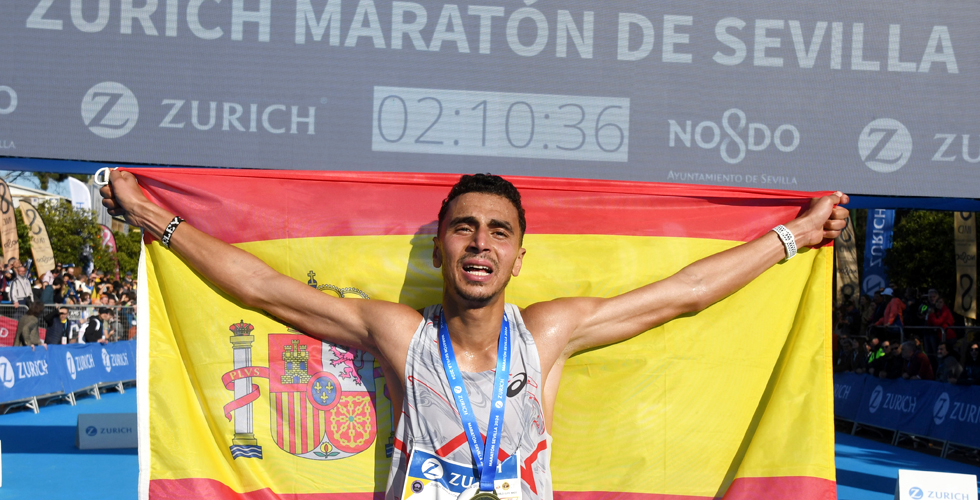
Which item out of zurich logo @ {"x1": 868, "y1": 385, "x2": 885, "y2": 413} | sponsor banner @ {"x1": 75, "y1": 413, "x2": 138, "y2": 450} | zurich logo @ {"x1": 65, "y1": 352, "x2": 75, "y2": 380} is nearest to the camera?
sponsor banner @ {"x1": 75, "y1": 413, "x2": 138, "y2": 450}

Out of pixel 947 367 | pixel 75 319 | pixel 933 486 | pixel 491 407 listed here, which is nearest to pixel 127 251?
pixel 75 319

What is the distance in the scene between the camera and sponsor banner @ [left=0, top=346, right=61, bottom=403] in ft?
41.1

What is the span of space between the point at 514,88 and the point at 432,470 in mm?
3400

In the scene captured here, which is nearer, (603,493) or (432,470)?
(432,470)

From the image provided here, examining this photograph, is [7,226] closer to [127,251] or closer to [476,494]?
[476,494]

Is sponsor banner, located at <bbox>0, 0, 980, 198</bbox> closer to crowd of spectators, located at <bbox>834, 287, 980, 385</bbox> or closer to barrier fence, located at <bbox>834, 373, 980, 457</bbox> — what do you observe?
barrier fence, located at <bbox>834, 373, 980, 457</bbox>

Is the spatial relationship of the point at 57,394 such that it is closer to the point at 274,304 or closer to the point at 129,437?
the point at 129,437

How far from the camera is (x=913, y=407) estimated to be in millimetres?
11828

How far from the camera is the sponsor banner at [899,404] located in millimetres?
11477

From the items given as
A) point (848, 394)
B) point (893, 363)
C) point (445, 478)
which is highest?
point (445, 478)

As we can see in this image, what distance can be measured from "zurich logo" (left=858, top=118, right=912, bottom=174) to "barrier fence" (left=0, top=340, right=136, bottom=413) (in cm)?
1188

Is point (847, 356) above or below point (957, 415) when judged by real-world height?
above

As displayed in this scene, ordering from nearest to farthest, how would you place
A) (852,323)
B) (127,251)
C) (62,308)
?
(62,308), (852,323), (127,251)

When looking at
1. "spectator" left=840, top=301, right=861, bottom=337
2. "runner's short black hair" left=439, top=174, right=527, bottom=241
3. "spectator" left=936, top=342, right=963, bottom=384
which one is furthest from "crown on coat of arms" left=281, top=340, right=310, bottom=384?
"spectator" left=840, top=301, right=861, bottom=337
